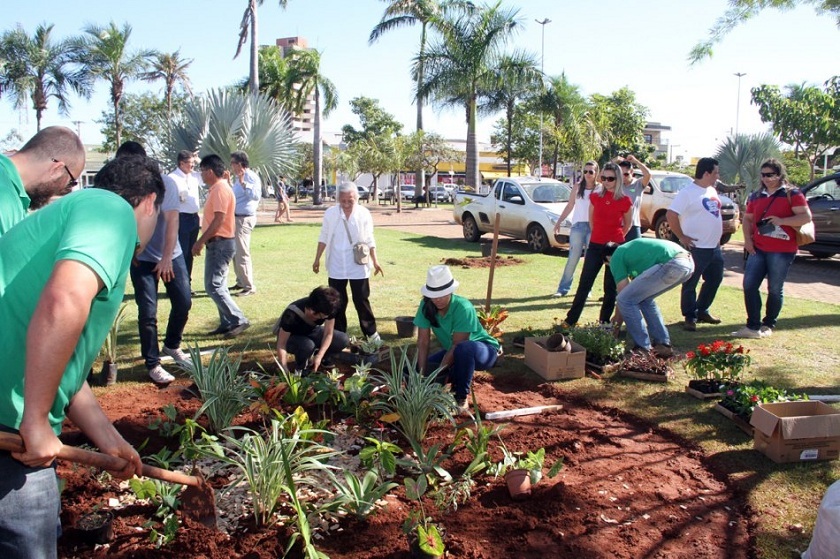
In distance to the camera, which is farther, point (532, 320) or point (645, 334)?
point (532, 320)

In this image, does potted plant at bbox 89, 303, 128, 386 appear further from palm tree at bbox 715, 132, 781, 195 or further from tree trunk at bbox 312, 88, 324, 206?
tree trunk at bbox 312, 88, 324, 206

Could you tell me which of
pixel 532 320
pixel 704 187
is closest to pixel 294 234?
pixel 532 320

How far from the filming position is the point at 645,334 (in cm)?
600

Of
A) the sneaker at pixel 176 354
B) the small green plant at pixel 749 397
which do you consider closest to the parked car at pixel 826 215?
the small green plant at pixel 749 397

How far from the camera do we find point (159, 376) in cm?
535

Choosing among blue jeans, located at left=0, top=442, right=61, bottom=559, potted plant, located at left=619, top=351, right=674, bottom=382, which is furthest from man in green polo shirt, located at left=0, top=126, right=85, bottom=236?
potted plant, located at left=619, top=351, right=674, bottom=382

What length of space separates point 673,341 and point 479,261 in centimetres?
628

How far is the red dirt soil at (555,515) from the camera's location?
121 inches

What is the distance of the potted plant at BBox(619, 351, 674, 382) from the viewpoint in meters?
5.70

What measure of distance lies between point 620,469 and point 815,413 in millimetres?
1471

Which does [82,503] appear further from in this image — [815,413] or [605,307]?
[605,307]

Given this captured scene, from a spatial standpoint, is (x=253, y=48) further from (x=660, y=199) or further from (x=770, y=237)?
(x=770, y=237)

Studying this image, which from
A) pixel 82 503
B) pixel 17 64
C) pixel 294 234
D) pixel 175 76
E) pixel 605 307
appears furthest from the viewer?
pixel 175 76

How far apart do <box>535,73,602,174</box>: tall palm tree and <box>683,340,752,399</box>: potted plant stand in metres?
20.0
